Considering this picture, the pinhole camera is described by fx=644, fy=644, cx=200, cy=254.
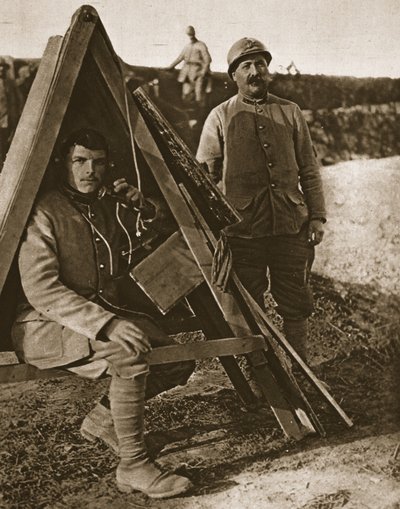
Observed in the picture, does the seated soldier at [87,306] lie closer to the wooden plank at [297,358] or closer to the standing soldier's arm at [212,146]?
the wooden plank at [297,358]

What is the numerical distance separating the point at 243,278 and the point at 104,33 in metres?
1.74

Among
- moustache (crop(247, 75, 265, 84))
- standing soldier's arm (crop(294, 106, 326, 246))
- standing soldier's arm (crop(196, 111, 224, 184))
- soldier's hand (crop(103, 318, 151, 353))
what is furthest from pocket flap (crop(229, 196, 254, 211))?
soldier's hand (crop(103, 318, 151, 353))

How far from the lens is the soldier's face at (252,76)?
12.4ft

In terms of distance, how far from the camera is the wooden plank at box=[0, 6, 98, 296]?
285 cm

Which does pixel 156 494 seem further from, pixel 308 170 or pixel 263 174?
pixel 308 170

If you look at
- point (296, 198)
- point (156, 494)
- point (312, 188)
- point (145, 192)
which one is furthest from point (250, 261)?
point (156, 494)

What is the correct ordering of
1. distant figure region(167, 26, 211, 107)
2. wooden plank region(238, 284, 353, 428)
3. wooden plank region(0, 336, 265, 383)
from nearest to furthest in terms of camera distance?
wooden plank region(0, 336, 265, 383)
wooden plank region(238, 284, 353, 428)
distant figure region(167, 26, 211, 107)

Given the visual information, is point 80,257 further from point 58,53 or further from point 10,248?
point 58,53

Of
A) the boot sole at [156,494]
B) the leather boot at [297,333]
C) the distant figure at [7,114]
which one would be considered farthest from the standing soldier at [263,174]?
the boot sole at [156,494]

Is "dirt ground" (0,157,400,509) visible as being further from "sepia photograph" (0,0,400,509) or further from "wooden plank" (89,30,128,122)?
"wooden plank" (89,30,128,122)

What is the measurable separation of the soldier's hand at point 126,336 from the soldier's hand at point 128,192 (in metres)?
0.64

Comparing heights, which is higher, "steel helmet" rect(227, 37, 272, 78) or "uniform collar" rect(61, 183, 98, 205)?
"steel helmet" rect(227, 37, 272, 78)

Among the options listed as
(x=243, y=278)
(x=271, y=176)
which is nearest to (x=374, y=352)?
(x=243, y=278)

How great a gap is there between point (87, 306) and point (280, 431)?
139 cm
